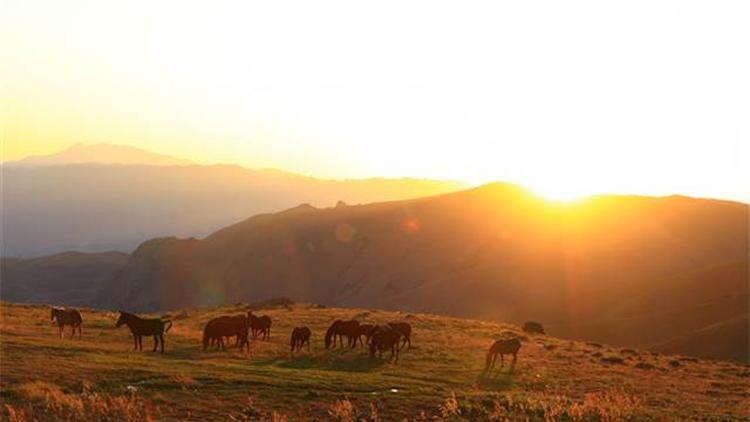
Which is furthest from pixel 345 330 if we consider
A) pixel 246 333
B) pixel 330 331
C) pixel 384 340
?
pixel 246 333

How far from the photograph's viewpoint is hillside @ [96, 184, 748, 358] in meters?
91.0

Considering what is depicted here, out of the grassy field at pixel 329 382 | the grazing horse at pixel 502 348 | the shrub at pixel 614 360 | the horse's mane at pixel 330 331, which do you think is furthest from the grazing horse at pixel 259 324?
the shrub at pixel 614 360

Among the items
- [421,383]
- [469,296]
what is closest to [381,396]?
[421,383]

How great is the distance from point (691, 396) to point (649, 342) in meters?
52.8

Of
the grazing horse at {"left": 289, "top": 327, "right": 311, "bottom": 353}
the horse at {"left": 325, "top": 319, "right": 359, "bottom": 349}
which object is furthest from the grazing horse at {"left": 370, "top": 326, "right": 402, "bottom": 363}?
the grazing horse at {"left": 289, "top": 327, "right": 311, "bottom": 353}

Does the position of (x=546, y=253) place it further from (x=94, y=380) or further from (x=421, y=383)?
(x=94, y=380)

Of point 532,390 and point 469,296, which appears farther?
point 469,296

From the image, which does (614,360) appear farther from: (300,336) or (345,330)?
(300,336)

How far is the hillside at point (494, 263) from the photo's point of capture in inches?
3583

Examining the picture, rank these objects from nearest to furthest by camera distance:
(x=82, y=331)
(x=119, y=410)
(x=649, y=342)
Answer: (x=119, y=410) → (x=82, y=331) → (x=649, y=342)

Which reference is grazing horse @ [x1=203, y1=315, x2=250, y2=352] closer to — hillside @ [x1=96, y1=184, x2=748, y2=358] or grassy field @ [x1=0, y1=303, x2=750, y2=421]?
grassy field @ [x1=0, y1=303, x2=750, y2=421]

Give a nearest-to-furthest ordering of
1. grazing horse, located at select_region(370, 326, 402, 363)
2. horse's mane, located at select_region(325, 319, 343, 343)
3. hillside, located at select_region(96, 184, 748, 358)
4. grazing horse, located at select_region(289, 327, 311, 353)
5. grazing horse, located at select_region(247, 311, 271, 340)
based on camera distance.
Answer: grazing horse, located at select_region(370, 326, 402, 363), grazing horse, located at select_region(289, 327, 311, 353), horse's mane, located at select_region(325, 319, 343, 343), grazing horse, located at select_region(247, 311, 271, 340), hillside, located at select_region(96, 184, 748, 358)

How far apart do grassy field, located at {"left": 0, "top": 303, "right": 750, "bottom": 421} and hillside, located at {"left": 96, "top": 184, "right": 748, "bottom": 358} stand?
42.3 m

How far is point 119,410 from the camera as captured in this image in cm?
1728
